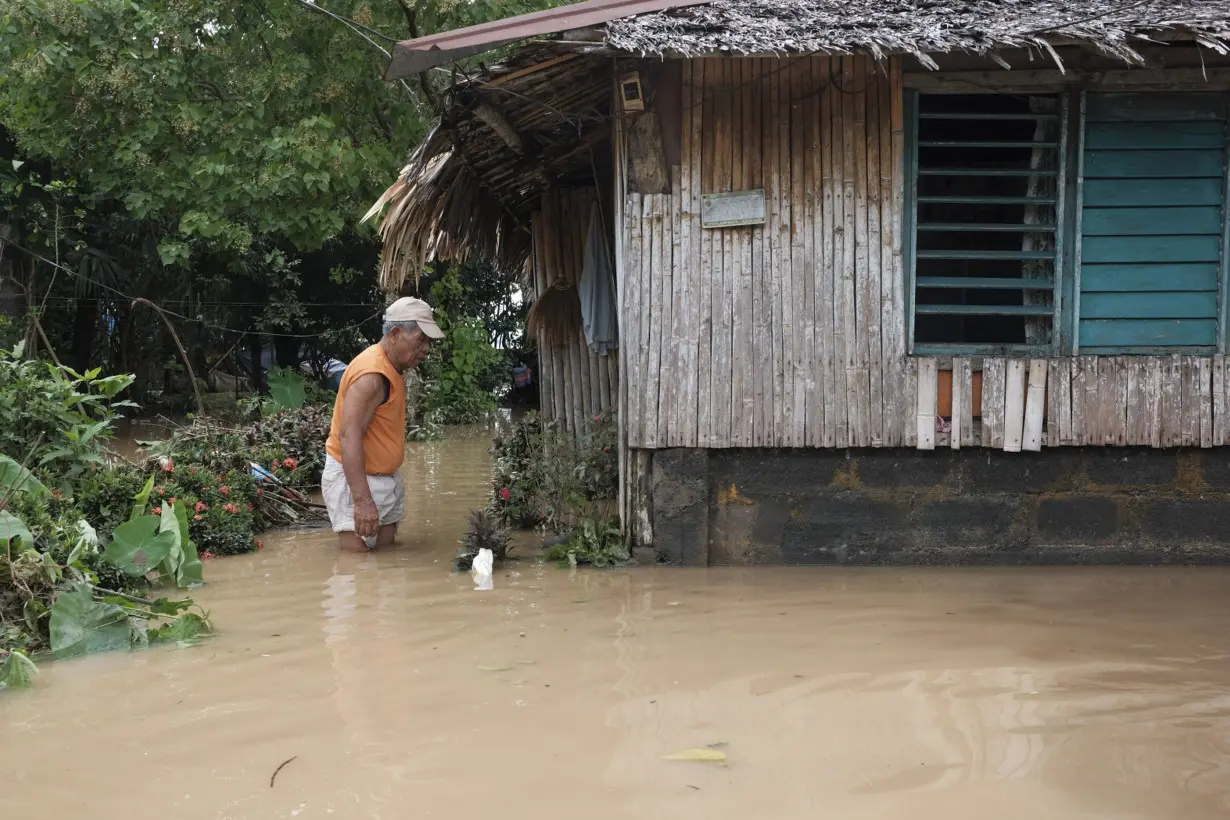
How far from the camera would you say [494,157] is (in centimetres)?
812

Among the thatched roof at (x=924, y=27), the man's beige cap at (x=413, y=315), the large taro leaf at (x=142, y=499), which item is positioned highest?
the thatched roof at (x=924, y=27)

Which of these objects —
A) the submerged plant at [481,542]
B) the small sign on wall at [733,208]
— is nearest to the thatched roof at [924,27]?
the small sign on wall at [733,208]

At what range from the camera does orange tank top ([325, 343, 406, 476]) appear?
697 cm

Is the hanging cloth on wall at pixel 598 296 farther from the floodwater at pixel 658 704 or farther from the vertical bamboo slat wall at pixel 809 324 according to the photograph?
the floodwater at pixel 658 704

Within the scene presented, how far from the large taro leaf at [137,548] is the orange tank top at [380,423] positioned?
138 centimetres

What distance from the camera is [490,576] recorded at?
6336mm

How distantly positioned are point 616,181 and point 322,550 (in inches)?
115

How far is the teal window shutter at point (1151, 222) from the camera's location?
659 centimetres

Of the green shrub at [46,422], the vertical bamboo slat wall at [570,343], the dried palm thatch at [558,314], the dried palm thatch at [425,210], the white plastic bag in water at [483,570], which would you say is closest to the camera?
the white plastic bag in water at [483,570]

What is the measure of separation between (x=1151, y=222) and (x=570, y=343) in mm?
4722

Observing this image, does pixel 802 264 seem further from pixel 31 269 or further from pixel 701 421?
pixel 31 269

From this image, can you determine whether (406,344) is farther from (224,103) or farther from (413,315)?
(224,103)

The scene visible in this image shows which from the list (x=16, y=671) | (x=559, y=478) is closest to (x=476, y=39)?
(x=559, y=478)

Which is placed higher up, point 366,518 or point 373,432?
point 373,432
